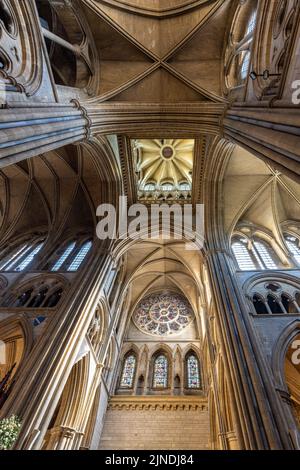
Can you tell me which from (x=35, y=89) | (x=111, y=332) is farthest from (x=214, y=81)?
(x=111, y=332)

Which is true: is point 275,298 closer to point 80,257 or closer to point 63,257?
point 80,257

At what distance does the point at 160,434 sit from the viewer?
10.9 metres

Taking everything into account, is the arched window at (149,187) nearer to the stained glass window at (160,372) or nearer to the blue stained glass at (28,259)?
the blue stained glass at (28,259)

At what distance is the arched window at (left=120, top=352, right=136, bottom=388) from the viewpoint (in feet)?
43.8

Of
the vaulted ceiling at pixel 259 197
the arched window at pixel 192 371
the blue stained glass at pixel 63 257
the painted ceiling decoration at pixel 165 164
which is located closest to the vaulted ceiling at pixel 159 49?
the vaulted ceiling at pixel 259 197

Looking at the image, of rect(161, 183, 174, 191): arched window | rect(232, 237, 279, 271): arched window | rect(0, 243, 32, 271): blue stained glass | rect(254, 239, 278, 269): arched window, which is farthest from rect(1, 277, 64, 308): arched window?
rect(161, 183, 174, 191): arched window

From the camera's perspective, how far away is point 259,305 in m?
8.70

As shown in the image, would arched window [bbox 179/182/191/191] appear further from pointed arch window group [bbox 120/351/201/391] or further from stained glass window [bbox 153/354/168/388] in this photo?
stained glass window [bbox 153/354/168/388]

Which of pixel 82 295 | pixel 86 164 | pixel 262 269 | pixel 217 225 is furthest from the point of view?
pixel 86 164

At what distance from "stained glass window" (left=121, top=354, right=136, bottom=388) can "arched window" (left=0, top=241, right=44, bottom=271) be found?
822 cm

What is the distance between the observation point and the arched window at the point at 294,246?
10.7m

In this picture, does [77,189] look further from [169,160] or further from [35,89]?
[35,89]

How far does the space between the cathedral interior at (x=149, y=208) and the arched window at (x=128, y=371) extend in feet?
0.21

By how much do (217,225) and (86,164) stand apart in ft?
25.6
